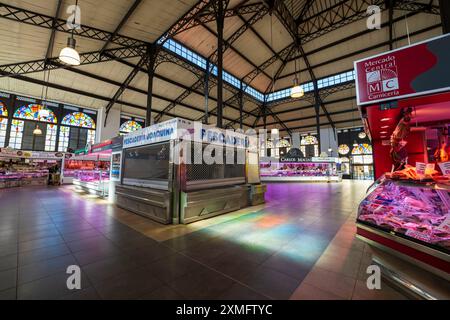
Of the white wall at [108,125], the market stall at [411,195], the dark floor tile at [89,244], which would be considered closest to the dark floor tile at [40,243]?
the dark floor tile at [89,244]

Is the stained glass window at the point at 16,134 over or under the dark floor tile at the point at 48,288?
over

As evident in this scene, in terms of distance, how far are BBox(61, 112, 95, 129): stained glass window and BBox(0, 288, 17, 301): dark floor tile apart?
18.6 metres

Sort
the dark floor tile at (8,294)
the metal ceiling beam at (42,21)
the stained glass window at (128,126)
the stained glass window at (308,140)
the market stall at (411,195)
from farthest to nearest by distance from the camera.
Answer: the stained glass window at (308,140)
the stained glass window at (128,126)
the metal ceiling beam at (42,21)
the market stall at (411,195)
the dark floor tile at (8,294)

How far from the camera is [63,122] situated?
586 inches

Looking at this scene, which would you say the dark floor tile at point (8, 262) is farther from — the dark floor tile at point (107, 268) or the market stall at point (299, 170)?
the market stall at point (299, 170)

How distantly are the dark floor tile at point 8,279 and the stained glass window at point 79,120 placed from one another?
18162mm

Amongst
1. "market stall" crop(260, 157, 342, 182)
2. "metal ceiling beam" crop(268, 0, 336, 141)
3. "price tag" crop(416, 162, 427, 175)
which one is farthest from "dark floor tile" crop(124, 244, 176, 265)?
"market stall" crop(260, 157, 342, 182)

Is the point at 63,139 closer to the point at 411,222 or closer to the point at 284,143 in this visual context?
the point at 411,222

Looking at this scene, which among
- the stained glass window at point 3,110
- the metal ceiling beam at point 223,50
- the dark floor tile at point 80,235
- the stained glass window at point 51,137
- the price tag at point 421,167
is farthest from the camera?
the stained glass window at point 51,137

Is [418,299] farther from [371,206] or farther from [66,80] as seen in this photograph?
[66,80]

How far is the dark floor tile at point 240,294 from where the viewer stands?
148 cm

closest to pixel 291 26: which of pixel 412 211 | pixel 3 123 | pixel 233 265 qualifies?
pixel 412 211

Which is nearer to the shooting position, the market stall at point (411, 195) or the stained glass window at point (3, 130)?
the market stall at point (411, 195)

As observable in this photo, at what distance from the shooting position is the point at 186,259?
2168 mm
